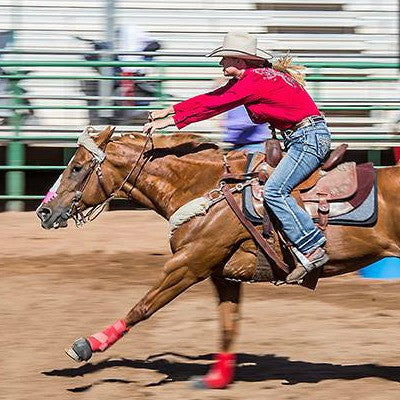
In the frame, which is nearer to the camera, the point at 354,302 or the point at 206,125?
the point at 354,302

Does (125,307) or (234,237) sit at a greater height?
(234,237)

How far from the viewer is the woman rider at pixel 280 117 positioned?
6.34 meters

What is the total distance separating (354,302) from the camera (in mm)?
9031

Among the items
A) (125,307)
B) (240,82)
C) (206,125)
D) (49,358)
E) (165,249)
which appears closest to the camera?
(240,82)

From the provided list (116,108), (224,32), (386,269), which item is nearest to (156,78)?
(116,108)

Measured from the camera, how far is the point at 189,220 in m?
6.57

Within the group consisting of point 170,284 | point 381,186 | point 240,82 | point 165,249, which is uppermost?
point 240,82

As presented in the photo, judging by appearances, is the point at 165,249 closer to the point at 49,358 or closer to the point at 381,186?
the point at 49,358

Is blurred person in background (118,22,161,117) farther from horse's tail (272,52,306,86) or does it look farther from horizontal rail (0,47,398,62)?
horse's tail (272,52,306,86)

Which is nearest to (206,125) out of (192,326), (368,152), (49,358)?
(368,152)

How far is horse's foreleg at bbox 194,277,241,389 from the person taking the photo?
6.80m

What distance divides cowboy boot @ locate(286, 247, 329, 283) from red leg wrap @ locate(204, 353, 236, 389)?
71cm

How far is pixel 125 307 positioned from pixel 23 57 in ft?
17.1

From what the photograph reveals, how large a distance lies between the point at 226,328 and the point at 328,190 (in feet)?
3.46
